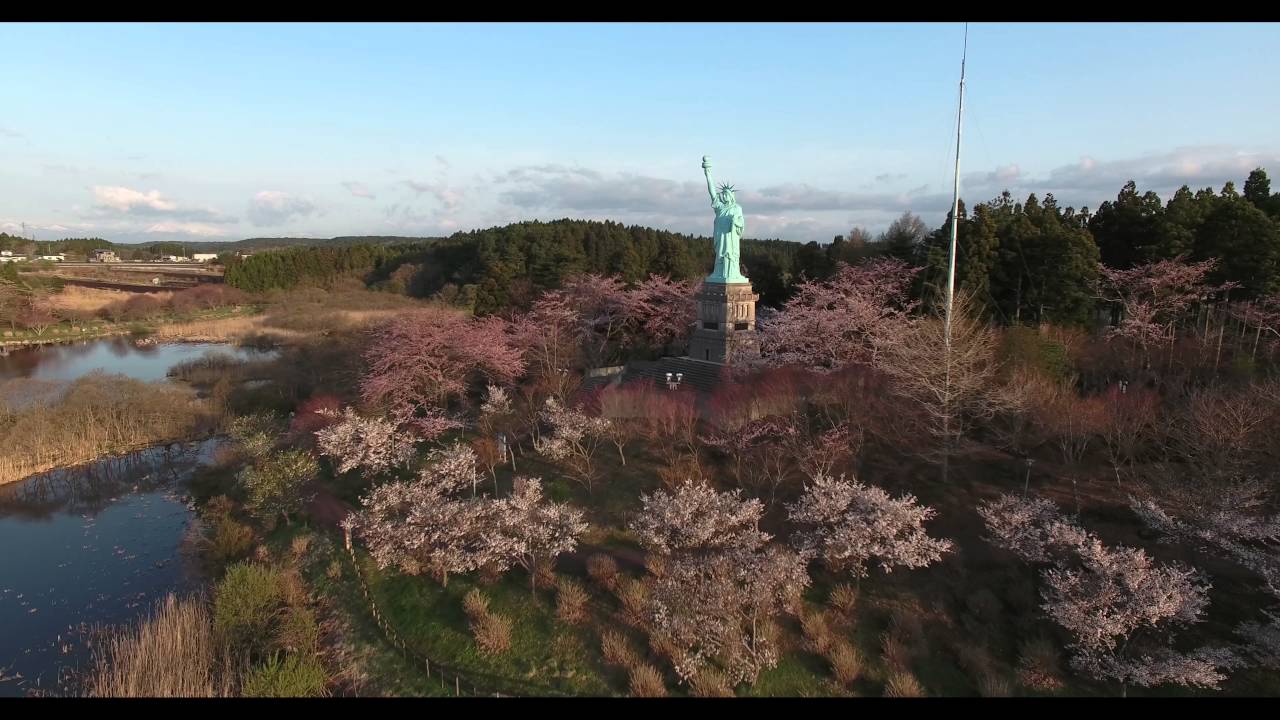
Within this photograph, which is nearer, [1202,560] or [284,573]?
[1202,560]

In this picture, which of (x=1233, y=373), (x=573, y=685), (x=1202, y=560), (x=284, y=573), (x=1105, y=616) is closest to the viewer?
(x=1105, y=616)

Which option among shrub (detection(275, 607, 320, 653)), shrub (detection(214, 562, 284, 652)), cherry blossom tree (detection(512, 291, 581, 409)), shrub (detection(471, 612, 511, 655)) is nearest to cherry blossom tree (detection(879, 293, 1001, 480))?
shrub (detection(471, 612, 511, 655))

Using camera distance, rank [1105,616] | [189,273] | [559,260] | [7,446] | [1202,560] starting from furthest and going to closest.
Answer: [189,273]
[559,260]
[7,446]
[1202,560]
[1105,616]

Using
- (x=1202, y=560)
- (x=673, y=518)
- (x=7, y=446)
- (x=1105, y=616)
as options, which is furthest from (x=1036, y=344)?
(x=7, y=446)

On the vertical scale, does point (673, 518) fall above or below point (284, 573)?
above

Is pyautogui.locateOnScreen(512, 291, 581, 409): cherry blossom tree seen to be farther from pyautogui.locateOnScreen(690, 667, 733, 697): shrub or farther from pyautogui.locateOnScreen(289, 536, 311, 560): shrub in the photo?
pyautogui.locateOnScreen(690, 667, 733, 697): shrub

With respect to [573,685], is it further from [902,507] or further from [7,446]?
[7,446]

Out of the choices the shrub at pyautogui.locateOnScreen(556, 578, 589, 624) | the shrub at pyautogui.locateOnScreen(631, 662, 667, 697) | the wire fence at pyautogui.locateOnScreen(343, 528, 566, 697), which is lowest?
the wire fence at pyautogui.locateOnScreen(343, 528, 566, 697)
